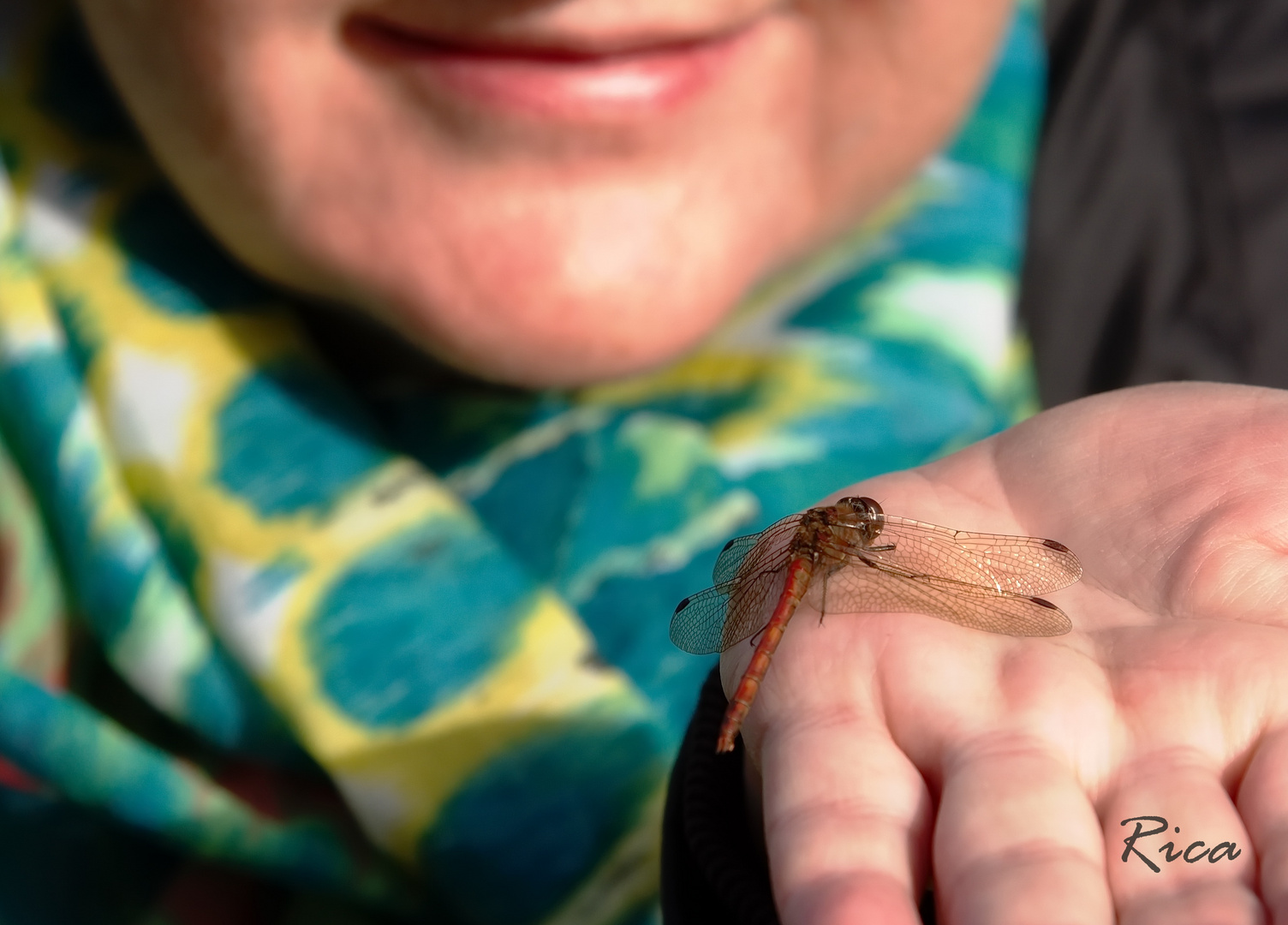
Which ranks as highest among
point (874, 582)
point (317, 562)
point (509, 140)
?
point (509, 140)

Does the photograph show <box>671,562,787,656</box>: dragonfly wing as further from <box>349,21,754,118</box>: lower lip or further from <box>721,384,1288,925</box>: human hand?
<box>349,21,754,118</box>: lower lip

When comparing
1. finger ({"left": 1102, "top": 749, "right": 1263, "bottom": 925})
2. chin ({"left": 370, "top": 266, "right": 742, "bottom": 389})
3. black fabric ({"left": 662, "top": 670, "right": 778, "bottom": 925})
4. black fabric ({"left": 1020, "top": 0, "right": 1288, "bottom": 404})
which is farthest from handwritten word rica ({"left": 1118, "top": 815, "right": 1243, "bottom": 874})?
black fabric ({"left": 1020, "top": 0, "right": 1288, "bottom": 404})

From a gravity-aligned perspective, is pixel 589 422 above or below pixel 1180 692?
below

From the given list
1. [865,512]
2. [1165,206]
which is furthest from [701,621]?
[1165,206]

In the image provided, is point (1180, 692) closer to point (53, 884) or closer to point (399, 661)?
point (399, 661)

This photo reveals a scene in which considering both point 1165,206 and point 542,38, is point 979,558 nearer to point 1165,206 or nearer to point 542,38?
point 542,38

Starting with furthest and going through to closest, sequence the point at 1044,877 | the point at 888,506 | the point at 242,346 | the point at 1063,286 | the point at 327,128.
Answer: the point at 1063,286, the point at 242,346, the point at 327,128, the point at 888,506, the point at 1044,877

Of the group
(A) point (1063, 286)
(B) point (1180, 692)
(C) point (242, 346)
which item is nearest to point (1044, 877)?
(B) point (1180, 692)
